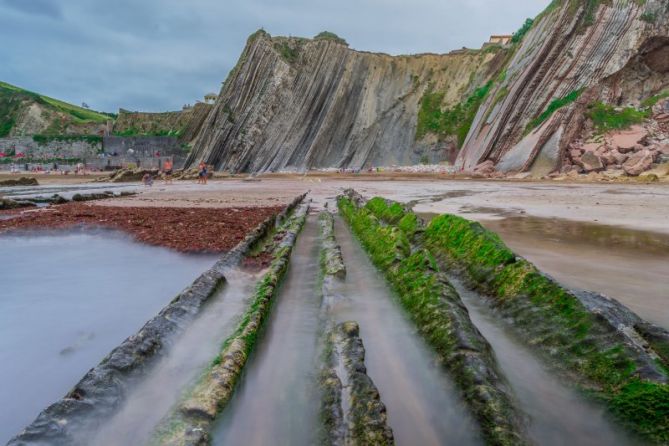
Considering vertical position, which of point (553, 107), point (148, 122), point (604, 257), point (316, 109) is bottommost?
point (604, 257)

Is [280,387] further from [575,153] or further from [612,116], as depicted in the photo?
[612,116]

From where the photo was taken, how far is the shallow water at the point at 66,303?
3279 millimetres

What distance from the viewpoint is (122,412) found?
279 cm

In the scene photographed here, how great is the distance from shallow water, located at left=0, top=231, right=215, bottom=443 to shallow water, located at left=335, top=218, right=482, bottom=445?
2446 millimetres

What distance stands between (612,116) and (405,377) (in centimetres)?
3426

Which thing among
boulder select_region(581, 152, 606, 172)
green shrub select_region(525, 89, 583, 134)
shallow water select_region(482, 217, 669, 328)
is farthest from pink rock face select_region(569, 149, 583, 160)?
shallow water select_region(482, 217, 669, 328)

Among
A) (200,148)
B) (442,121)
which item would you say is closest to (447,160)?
(442,121)

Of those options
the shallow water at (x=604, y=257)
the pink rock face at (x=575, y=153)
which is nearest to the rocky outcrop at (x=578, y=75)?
the pink rock face at (x=575, y=153)

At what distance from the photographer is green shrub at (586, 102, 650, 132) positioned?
29192mm

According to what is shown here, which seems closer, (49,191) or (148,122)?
(49,191)

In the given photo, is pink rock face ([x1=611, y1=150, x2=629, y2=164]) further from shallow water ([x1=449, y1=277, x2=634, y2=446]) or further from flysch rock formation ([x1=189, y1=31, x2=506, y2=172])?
shallow water ([x1=449, y1=277, x2=634, y2=446])

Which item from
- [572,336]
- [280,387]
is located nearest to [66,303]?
[280,387]

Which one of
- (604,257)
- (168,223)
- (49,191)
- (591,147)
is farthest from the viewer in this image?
(591,147)

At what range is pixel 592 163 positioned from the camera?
90.3ft
